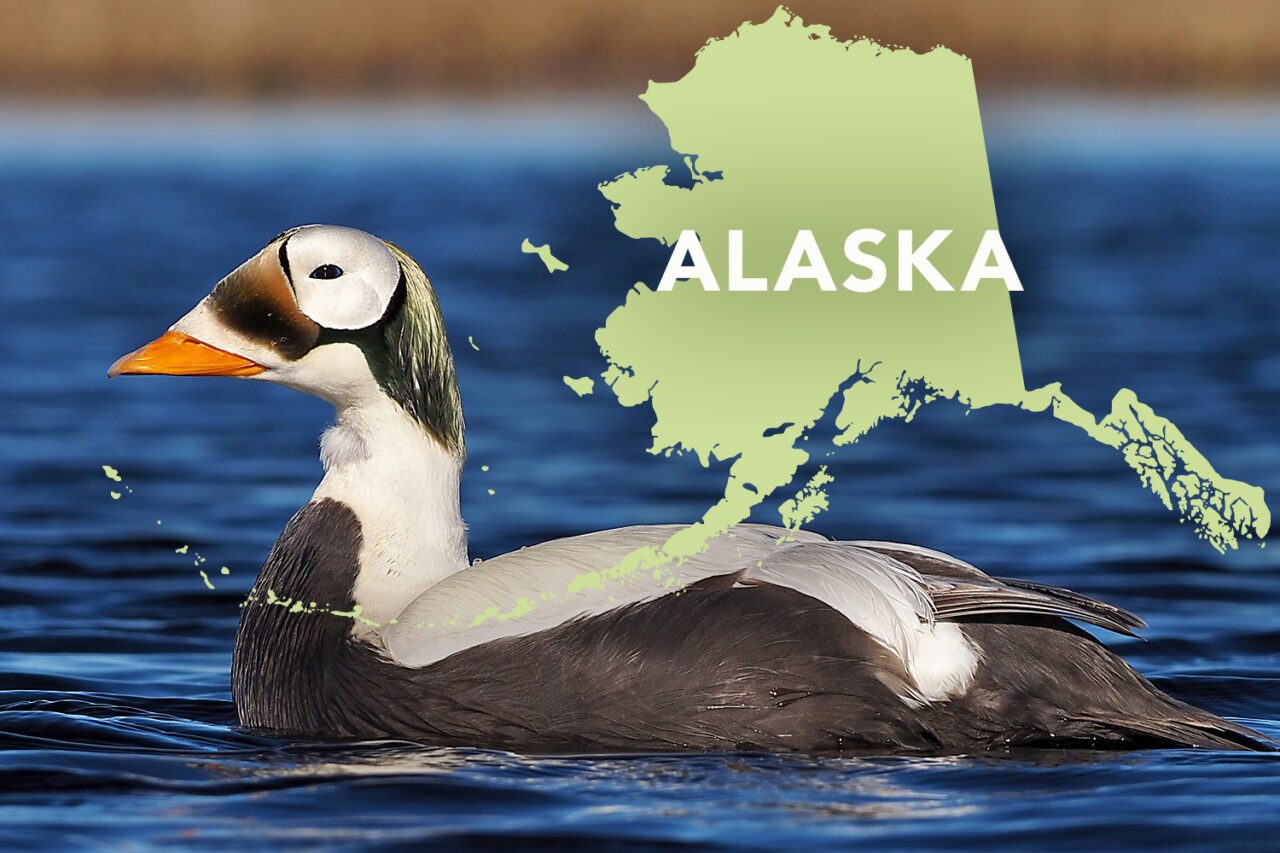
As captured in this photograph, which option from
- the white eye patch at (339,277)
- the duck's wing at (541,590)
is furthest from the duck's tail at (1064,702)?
the white eye patch at (339,277)

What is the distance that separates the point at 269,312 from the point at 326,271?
0.57ft

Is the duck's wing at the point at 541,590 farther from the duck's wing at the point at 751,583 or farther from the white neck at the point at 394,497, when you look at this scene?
the white neck at the point at 394,497

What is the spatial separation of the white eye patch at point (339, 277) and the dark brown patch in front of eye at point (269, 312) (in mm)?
30

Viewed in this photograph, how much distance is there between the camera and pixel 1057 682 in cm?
538

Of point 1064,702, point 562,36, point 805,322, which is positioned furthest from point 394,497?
point 562,36

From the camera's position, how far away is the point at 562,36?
27406mm

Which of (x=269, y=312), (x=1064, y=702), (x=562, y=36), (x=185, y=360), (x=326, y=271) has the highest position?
(x=562, y=36)

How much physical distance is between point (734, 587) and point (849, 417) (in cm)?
580

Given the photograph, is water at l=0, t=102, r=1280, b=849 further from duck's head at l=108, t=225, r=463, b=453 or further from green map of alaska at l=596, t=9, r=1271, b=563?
duck's head at l=108, t=225, r=463, b=453

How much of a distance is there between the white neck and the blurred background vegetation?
789 inches

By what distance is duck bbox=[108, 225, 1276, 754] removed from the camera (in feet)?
17.4

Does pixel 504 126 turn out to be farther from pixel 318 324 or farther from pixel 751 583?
pixel 751 583

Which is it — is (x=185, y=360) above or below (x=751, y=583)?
above

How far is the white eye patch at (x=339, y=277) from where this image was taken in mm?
5586
